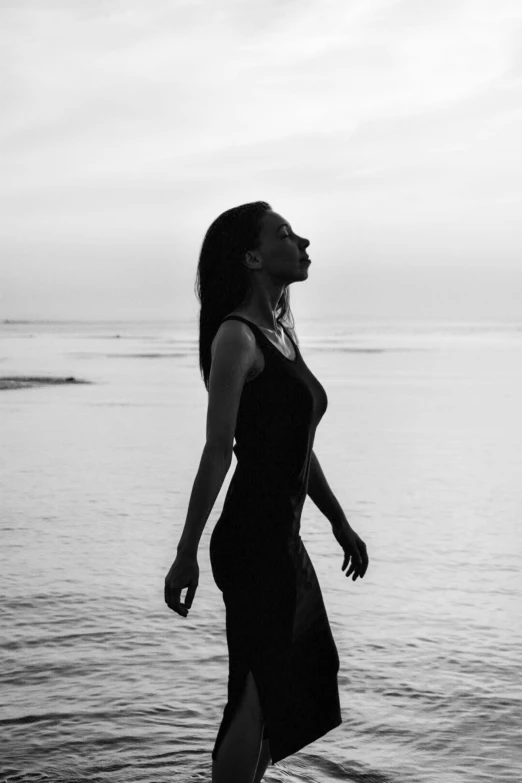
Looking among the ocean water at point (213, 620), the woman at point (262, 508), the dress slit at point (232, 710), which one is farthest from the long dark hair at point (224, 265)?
the ocean water at point (213, 620)

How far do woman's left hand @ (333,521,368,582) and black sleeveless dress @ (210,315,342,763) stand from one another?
440 mm

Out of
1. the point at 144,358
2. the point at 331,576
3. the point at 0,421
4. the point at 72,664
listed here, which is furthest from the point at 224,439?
the point at 144,358

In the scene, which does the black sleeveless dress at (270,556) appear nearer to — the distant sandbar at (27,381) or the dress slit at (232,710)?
the dress slit at (232,710)

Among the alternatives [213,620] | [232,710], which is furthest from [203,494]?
[213,620]

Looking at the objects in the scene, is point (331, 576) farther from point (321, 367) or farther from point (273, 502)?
point (321, 367)

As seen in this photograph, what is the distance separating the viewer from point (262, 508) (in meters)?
2.99

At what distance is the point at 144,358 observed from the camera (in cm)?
4416

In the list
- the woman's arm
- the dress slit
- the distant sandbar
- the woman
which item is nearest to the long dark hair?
the woman

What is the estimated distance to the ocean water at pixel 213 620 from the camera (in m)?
4.29

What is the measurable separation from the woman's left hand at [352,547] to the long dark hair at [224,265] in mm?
702

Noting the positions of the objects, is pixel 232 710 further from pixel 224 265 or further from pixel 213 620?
pixel 213 620

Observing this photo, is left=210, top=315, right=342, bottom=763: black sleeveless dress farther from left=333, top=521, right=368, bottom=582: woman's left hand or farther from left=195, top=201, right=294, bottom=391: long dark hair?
left=333, top=521, right=368, bottom=582: woman's left hand

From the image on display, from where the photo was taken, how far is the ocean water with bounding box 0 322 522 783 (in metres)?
4.29

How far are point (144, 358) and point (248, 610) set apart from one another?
1634 inches
